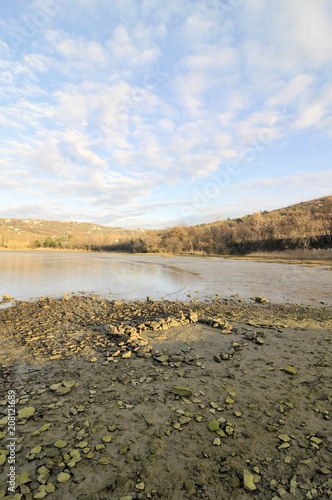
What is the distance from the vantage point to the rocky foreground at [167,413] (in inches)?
101

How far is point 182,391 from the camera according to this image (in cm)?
409

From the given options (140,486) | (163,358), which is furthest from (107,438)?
(163,358)

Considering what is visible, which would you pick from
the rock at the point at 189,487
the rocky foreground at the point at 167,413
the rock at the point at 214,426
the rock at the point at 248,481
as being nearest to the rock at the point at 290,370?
the rocky foreground at the point at 167,413

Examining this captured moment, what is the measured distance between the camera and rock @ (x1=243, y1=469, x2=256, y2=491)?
2.46 m

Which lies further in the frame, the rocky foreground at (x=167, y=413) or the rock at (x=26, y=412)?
the rock at (x=26, y=412)

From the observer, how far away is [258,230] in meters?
61.4

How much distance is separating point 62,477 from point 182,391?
1.96 meters

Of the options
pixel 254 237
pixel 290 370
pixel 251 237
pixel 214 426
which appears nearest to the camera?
pixel 214 426

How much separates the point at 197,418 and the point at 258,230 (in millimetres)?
61897

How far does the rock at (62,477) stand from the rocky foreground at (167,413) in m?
0.02

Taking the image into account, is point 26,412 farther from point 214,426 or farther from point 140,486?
point 214,426

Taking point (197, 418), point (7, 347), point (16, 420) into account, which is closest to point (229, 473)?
point (197, 418)

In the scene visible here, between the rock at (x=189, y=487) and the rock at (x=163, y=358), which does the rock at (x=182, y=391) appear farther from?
the rock at (x=189, y=487)

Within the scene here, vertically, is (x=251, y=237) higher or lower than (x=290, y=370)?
higher
